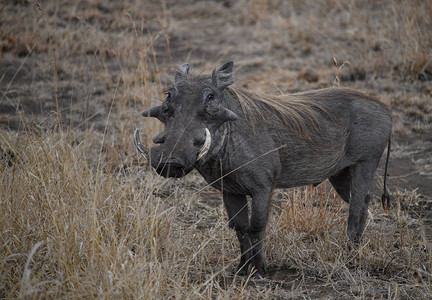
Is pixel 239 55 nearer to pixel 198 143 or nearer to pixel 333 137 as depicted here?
pixel 333 137

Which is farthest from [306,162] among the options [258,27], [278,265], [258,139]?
[258,27]

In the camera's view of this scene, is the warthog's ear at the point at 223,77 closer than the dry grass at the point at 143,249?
No

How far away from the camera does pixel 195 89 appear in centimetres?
319

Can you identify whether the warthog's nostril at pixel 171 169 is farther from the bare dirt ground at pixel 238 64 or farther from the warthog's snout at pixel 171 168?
the bare dirt ground at pixel 238 64

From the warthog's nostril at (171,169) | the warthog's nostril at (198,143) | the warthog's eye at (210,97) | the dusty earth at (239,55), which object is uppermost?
the warthog's eye at (210,97)

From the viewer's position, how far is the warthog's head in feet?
9.60

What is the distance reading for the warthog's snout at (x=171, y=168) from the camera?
9.43 ft

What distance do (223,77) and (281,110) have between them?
47 cm

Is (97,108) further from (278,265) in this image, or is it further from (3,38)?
(278,265)

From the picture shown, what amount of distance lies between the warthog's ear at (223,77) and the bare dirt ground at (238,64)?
0.30 metres

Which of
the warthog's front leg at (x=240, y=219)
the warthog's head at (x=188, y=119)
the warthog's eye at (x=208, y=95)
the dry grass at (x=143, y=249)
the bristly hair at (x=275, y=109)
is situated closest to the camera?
the dry grass at (x=143, y=249)

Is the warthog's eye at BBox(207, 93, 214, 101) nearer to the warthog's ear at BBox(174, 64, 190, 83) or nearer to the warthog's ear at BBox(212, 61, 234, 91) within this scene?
the warthog's ear at BBox(212, 61, 234, 91)

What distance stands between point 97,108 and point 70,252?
3.87 meters

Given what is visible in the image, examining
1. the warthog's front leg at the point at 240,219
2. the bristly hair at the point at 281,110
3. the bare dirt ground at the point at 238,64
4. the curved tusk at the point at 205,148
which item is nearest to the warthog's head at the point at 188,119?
the curved tusk at the point at 205,148
